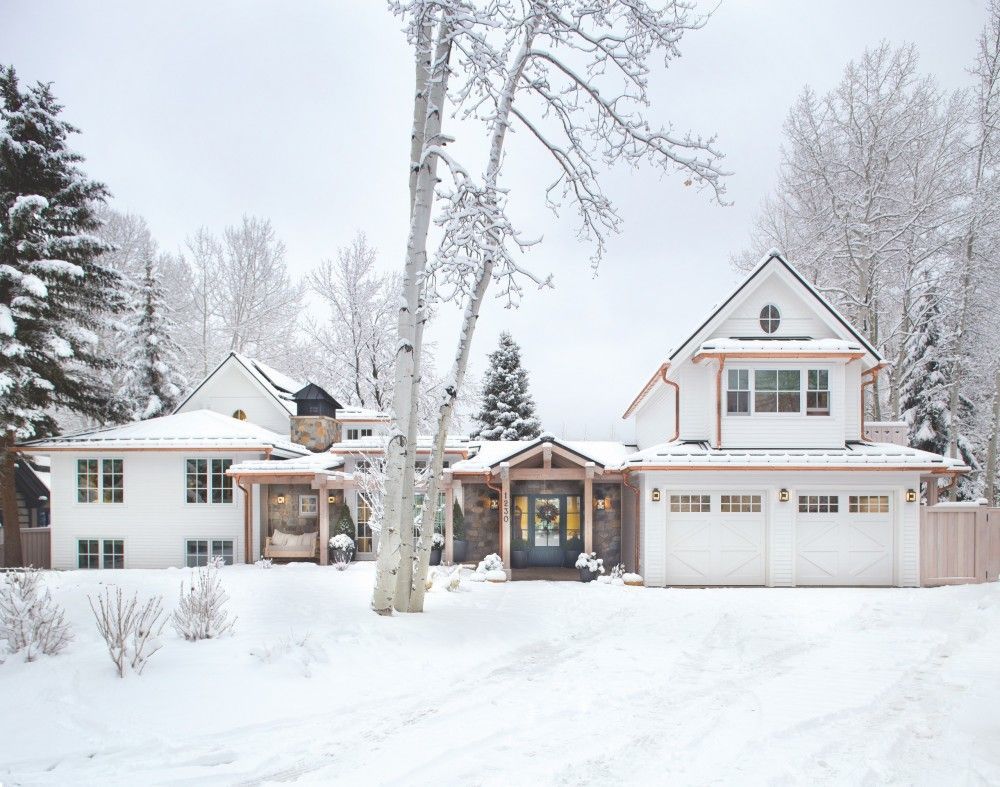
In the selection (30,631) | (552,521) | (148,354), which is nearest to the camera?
(30,631)

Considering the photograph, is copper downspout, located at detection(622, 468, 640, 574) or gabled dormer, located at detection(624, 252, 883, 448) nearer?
gabled dormer, located at detection(624, 252, 883, 448)

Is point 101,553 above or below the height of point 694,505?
below

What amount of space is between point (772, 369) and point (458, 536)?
340 inches

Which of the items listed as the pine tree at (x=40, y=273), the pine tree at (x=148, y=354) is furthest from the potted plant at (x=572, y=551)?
the pine tree at (x=148, y=354)

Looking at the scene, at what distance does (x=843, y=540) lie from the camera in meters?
13.9

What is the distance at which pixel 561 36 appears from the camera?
8.68 m

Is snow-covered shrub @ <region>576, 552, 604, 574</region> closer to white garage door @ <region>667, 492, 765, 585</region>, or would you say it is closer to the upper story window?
white garage door @ <region>667, 492, 765, 585</region>

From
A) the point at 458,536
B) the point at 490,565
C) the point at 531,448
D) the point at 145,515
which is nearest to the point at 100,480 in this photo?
the point at 145,515

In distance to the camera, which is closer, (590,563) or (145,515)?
(590,563)

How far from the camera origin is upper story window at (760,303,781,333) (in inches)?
588

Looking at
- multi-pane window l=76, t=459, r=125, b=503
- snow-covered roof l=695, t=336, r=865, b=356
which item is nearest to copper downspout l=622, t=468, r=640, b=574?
snow-covered roof l=695, t=336, r=865, b=356

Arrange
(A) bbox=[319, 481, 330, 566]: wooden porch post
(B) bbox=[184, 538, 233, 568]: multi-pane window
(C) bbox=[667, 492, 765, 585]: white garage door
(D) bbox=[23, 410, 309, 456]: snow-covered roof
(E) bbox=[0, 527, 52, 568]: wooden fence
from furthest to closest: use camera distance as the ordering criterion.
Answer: (E) bbox=[0, 527, 52, 568]: wooden fence, (B) bbox=[184, 538, 233, 568]: multi-pane window, (A) bbox=[319, 481, 330, 566]: wooden porch post, (D) bbox=[23, 410, 309, 456]: snow-covered roof, (C) bbox=[667, 492, 765, 585]: white garage door

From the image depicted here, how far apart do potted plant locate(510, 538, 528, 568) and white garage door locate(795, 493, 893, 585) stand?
6.46m

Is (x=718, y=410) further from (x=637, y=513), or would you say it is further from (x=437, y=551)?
(x=437, y=551)
